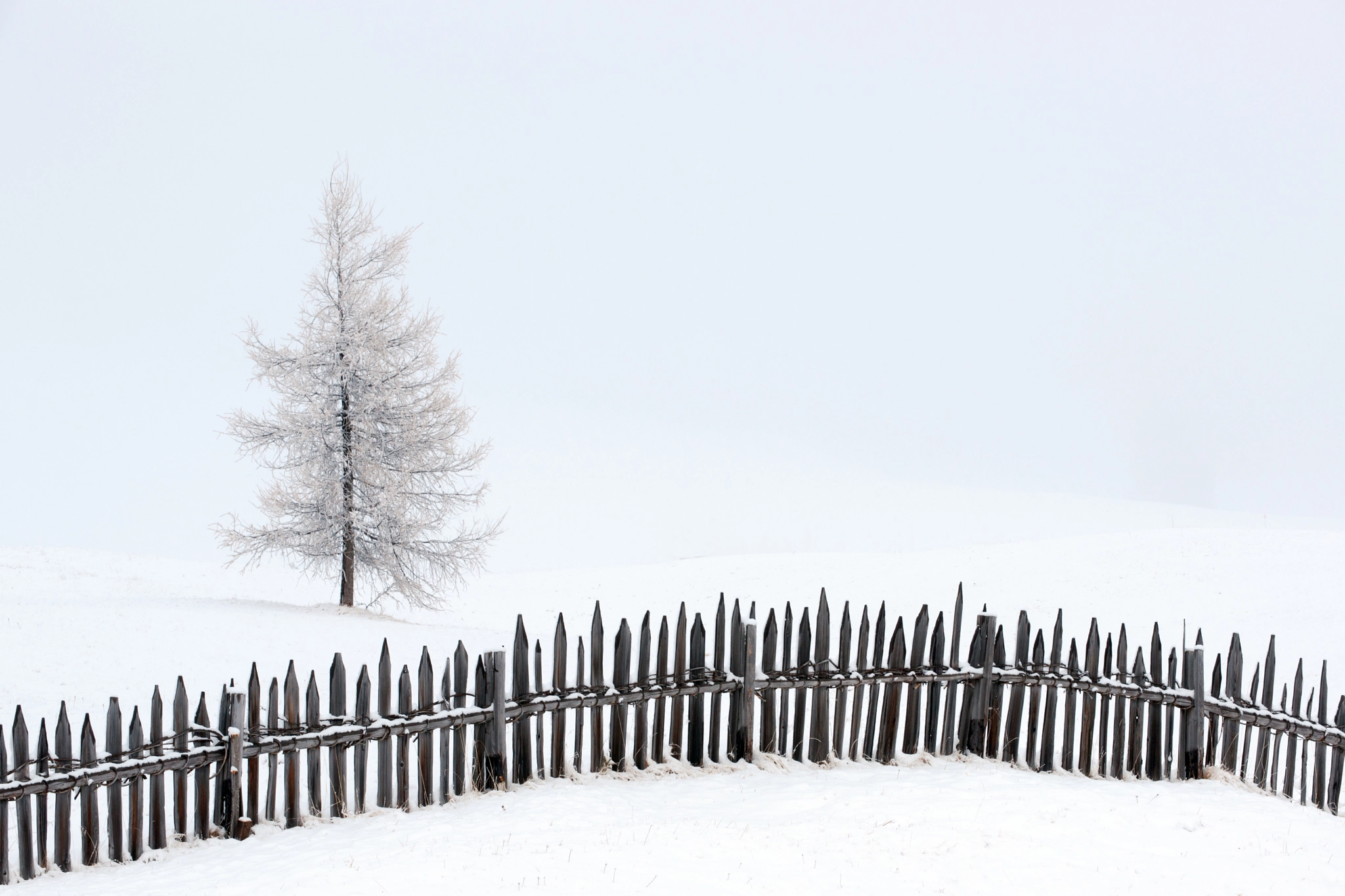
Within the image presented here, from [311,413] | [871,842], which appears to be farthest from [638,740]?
[311,413]

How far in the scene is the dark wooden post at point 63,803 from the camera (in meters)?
5.82

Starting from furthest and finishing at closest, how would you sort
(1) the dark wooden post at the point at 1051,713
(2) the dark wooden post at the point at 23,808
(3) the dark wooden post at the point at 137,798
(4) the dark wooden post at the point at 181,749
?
(1) the dark wooden post at the point at 1051,713
(4) the dark wooden post at the point at 181,749
(3) the dark wooden post at the point at 137,798
(2) the dark wooden post at the point at 23,808

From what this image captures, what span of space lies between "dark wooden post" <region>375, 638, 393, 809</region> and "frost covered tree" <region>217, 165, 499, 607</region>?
9979mm

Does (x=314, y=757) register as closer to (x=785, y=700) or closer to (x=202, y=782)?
(x=202, y=782)

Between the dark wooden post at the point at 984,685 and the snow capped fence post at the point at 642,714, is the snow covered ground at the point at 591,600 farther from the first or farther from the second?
the dark wooden post at the point at 984,685

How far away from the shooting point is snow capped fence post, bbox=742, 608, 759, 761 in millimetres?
7852

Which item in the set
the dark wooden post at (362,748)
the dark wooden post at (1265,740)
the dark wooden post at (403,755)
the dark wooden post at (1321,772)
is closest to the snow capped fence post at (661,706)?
the dark wooden post at (403,755)

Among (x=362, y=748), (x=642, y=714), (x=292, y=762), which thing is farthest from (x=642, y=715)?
(x=292, y=762)

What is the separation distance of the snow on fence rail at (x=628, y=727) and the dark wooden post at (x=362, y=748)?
14 millimetres

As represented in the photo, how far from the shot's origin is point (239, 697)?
6211 millimetres

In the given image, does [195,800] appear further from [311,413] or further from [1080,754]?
[311,413]

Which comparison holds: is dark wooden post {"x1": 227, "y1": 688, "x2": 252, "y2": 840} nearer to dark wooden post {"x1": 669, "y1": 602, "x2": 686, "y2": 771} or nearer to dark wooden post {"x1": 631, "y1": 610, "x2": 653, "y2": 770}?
dark wooden post {"x1": 631, "y1": 610, "x2": 653, "y2": 770}

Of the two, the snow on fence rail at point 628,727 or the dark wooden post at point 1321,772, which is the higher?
the snow on fence rail at point 628,727

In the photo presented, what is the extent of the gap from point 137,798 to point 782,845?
4.35m
